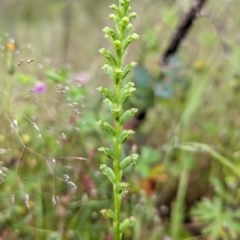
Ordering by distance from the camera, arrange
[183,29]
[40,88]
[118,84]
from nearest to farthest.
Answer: [118,84] < [40,88] < [183,29]

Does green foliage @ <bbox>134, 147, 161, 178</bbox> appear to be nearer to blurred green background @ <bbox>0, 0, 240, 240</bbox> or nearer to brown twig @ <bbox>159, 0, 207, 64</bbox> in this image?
blurred green background @ <bbox>0, 0, 240, 240</bbox>

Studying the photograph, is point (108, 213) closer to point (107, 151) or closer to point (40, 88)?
point (107, 151)

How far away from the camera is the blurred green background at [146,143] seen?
136 cm

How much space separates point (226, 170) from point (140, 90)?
0.41 meters

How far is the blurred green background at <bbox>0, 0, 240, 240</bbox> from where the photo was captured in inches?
53.6

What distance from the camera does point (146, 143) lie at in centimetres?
189

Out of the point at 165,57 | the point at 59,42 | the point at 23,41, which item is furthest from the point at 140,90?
the point at 23,41

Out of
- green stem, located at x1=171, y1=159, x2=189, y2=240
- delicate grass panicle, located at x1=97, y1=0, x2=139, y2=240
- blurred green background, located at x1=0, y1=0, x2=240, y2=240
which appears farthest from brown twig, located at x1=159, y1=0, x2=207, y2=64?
delicate grass panicle, located at x1=97, y1=0, x2=139, y2=240

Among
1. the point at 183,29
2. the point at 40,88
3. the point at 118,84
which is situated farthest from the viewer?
the point at 183,29

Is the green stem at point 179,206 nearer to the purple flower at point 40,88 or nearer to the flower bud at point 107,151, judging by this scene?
the purple flower at point 40,88

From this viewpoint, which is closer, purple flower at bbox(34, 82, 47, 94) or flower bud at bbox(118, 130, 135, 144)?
flower bud at bbox(118, 130, 135, 144)

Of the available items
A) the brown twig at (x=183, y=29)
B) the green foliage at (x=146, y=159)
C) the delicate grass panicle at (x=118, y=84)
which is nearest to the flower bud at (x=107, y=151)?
the delicate grass panicle at (x=118, y=84)

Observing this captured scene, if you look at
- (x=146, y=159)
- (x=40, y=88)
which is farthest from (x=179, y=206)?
(x=40, y=88)

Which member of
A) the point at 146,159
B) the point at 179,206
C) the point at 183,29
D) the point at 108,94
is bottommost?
A: the point at 179,206
